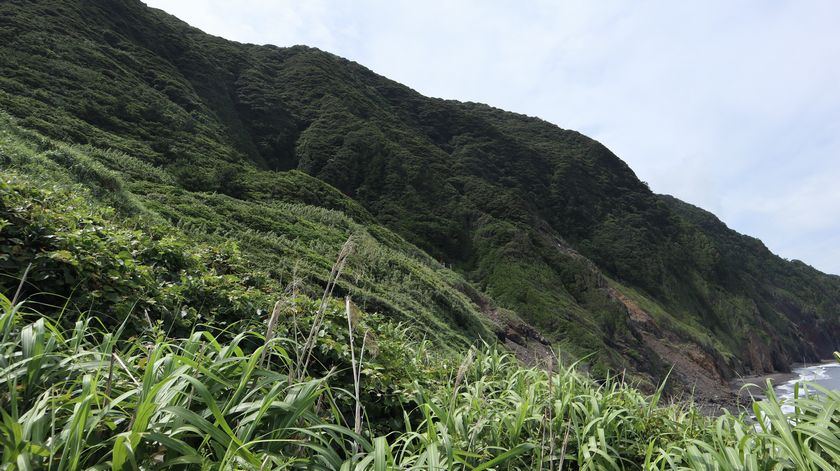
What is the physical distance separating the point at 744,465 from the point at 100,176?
15582 mm

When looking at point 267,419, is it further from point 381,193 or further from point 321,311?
point 381,193

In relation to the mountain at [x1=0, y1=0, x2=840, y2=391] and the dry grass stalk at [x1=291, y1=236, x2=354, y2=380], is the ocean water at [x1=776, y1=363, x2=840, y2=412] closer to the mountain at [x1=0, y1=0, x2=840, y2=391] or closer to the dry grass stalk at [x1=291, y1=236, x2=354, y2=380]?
the dry grass stalk at [x1=291, y1=236, x2=354, y2=380]

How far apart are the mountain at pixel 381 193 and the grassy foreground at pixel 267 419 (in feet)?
5.16

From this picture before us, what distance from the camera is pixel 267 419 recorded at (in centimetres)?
204

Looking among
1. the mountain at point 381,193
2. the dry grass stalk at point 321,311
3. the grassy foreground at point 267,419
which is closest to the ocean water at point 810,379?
the grassy foreground at point 267,419

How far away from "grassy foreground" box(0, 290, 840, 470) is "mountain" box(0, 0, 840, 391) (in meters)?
1.57

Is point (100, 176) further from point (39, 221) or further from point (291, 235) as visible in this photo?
point (39, 221)

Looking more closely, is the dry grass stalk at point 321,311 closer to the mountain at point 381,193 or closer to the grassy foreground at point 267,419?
the grassy foreground at point 267,419

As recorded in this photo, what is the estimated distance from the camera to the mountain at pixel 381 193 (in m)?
17.1

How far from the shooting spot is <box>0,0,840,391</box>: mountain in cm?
1708

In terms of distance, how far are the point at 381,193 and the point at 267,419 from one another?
153ft

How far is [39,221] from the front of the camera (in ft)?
12.1

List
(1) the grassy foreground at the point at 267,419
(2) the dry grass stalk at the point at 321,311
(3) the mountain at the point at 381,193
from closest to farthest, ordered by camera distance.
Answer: (1) the grassy foreground at the point at 267,419 → (2) the dry grass stalk at the point at 321,311 → (3) the mountain at the point at 381,193

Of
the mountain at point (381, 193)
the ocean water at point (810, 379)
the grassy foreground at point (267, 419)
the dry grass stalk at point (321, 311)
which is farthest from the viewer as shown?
the mountain at point (381, 193)
